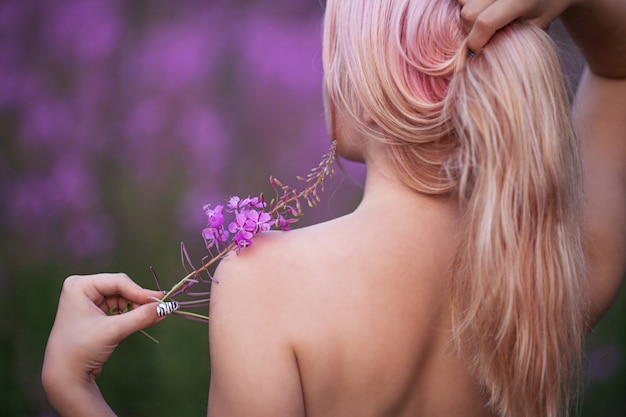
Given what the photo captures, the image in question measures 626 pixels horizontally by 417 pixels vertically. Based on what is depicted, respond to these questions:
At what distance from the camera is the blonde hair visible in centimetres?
103

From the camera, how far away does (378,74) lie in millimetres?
1088

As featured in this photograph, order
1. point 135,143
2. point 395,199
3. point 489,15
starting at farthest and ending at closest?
point 135,143 → point 395,199 → point 489,15

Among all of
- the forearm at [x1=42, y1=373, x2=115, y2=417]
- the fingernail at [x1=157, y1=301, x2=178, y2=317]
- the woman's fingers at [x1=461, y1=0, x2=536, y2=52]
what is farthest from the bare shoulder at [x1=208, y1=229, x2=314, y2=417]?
the woman's fingers at [x1=461, y1=0, x2=536, y2=52]

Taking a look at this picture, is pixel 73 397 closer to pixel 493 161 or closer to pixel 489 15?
pixel 493 161

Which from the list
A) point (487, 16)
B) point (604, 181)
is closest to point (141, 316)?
point (487, 16)

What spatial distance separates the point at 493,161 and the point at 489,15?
0.22m

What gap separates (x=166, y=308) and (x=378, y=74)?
0.55m

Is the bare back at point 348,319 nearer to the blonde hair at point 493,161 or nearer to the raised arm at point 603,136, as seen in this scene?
the blonde hair at point 493,161

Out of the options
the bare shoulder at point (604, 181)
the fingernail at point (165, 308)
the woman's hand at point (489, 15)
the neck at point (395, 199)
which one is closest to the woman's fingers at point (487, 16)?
the woman's hand at point (489, 15)

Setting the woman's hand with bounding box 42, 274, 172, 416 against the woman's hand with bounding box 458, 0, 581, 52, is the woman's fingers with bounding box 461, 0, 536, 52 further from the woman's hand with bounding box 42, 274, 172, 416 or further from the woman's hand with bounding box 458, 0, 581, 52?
the woman's hand with bounding box 42, 274, 172, 416

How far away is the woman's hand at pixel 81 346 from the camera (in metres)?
1.15

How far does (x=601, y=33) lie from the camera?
1.35 metres

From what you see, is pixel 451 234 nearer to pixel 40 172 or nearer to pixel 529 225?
pixel 529 225

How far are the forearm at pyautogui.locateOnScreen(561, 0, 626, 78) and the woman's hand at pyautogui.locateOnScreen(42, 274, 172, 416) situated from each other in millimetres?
985
